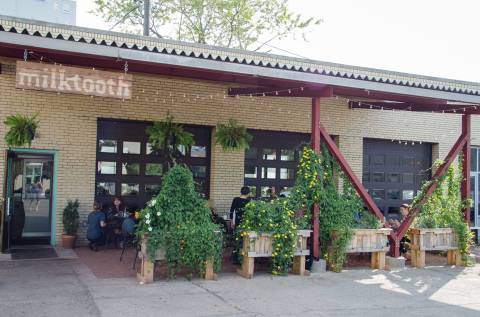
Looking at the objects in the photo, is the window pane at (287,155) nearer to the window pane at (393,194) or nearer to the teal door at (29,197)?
the window pane at (393,194)

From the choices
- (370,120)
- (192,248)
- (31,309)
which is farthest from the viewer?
(370,120)

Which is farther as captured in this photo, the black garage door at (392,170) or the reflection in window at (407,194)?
the reflection in window at (407,194)

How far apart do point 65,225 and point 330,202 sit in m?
5.88

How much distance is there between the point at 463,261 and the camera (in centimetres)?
1126

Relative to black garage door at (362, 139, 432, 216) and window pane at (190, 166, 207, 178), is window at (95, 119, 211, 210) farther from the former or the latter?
black garage door at (362, 139, 432, 216)

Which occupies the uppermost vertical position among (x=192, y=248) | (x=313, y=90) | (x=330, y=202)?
(x=313, y=90)

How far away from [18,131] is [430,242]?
348 inches

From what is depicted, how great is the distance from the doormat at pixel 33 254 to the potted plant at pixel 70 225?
362 mm

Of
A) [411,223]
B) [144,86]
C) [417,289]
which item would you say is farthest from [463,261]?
[144,86]

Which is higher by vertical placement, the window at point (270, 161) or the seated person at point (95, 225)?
the window at point (270, 161)

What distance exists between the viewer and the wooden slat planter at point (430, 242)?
35.4ft

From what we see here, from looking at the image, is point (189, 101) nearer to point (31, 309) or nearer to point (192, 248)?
point (192, 248)

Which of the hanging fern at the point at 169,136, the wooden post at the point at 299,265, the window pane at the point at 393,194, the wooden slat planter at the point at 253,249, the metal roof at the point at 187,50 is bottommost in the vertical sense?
the wooden post at the point at 299,265

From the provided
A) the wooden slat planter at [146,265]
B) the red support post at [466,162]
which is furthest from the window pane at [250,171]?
the wooden slat planter at [146,265]
